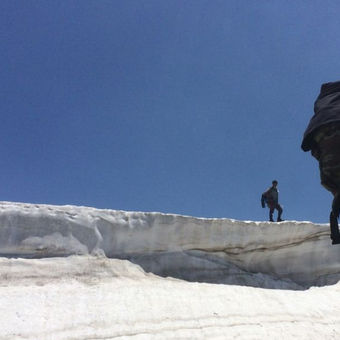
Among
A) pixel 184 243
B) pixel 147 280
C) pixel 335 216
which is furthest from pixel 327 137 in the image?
pixel 184 243

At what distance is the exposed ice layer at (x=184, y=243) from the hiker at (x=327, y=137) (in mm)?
3495

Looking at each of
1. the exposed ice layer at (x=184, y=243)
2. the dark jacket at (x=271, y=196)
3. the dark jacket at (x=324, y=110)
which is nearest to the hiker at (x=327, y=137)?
the dark jacket at (x=324, y=110)

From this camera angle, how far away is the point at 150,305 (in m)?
4.03

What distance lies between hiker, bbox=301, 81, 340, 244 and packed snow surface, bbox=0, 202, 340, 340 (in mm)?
2544

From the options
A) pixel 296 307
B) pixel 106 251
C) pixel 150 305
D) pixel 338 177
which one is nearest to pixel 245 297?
pixel 296 307

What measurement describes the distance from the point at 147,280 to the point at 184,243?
86 centimetres

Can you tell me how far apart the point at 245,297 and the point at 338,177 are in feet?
11.3

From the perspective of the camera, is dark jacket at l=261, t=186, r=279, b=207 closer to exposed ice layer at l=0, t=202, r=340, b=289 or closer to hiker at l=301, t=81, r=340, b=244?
exposed ice layer at l=0, t=202, r=340, b=289

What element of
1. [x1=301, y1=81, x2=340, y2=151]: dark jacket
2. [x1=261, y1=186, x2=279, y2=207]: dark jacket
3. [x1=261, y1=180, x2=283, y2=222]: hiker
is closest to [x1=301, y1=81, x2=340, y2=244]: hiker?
[x1=301, y1=81, x2=340, y2=151]: dark jacket

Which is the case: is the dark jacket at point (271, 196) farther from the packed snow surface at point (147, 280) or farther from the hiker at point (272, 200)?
the packed snow surface at point (147, 280)

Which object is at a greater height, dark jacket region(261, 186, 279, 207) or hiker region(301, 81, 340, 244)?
dark jacket region(261, 186, 279, 207)

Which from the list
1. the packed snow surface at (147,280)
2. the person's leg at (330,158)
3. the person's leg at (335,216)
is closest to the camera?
the person's leg at (330,158)

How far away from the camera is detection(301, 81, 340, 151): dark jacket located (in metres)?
1.46

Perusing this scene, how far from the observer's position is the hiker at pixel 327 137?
4.78ft
